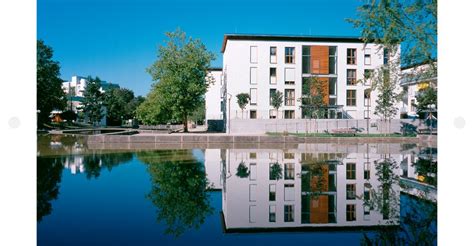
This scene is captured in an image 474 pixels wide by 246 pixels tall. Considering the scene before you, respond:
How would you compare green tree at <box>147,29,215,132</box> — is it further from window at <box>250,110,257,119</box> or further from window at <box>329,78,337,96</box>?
window at <box>329,78,337,96</box>

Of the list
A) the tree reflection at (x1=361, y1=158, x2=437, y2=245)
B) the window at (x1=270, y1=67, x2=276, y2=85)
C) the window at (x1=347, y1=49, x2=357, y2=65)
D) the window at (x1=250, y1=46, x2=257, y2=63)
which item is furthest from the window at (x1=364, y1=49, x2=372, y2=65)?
the tree reflection at (x1=361, y1=158, x2=437, y2=245)

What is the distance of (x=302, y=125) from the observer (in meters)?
28.6

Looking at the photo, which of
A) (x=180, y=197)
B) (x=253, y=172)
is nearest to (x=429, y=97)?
(x=253, y=172)

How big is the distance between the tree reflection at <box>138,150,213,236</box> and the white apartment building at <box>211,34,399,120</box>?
2288 centimetres

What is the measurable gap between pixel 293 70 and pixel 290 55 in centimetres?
133

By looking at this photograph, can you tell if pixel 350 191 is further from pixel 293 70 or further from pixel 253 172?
pixel 293 70

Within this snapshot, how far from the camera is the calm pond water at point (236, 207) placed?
352cm

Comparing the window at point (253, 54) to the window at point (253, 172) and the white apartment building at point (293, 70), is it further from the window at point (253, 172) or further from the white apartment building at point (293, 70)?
the window at point (253, 172)

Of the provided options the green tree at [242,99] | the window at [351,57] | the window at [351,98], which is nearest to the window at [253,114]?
the green tree at [242,99]
